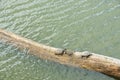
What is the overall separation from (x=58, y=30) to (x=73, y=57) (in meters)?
2.66

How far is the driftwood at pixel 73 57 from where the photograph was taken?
26.2 ft

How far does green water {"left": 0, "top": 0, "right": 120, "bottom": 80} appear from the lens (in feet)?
29.9

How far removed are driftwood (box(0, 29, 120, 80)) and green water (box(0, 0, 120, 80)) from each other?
19cm

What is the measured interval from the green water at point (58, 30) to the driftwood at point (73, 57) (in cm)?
19

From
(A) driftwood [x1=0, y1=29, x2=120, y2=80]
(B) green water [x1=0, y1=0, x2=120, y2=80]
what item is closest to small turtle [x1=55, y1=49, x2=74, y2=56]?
(A) driftwood [x1=0, y1=29, x2=120, y2=80]

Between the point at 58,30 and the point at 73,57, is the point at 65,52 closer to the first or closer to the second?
the point at 73,57

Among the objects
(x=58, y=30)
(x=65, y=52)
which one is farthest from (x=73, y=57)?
(x=58, y=30)

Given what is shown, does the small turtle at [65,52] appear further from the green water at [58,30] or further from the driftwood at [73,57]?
the green water at [58,30]

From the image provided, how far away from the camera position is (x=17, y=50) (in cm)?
1019

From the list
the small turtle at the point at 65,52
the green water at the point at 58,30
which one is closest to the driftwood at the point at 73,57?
the small turtle at the point at 65,52

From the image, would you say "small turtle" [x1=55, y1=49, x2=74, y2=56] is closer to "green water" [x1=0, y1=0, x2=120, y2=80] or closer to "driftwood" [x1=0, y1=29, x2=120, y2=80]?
"driftwood" [x1=0, y1=29, x2=120, y2=80]

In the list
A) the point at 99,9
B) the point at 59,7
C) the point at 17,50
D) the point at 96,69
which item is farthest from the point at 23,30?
the point at 96,69

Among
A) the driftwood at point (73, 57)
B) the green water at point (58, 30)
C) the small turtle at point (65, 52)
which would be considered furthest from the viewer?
the green water at point (58, 30)

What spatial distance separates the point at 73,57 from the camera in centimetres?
869
